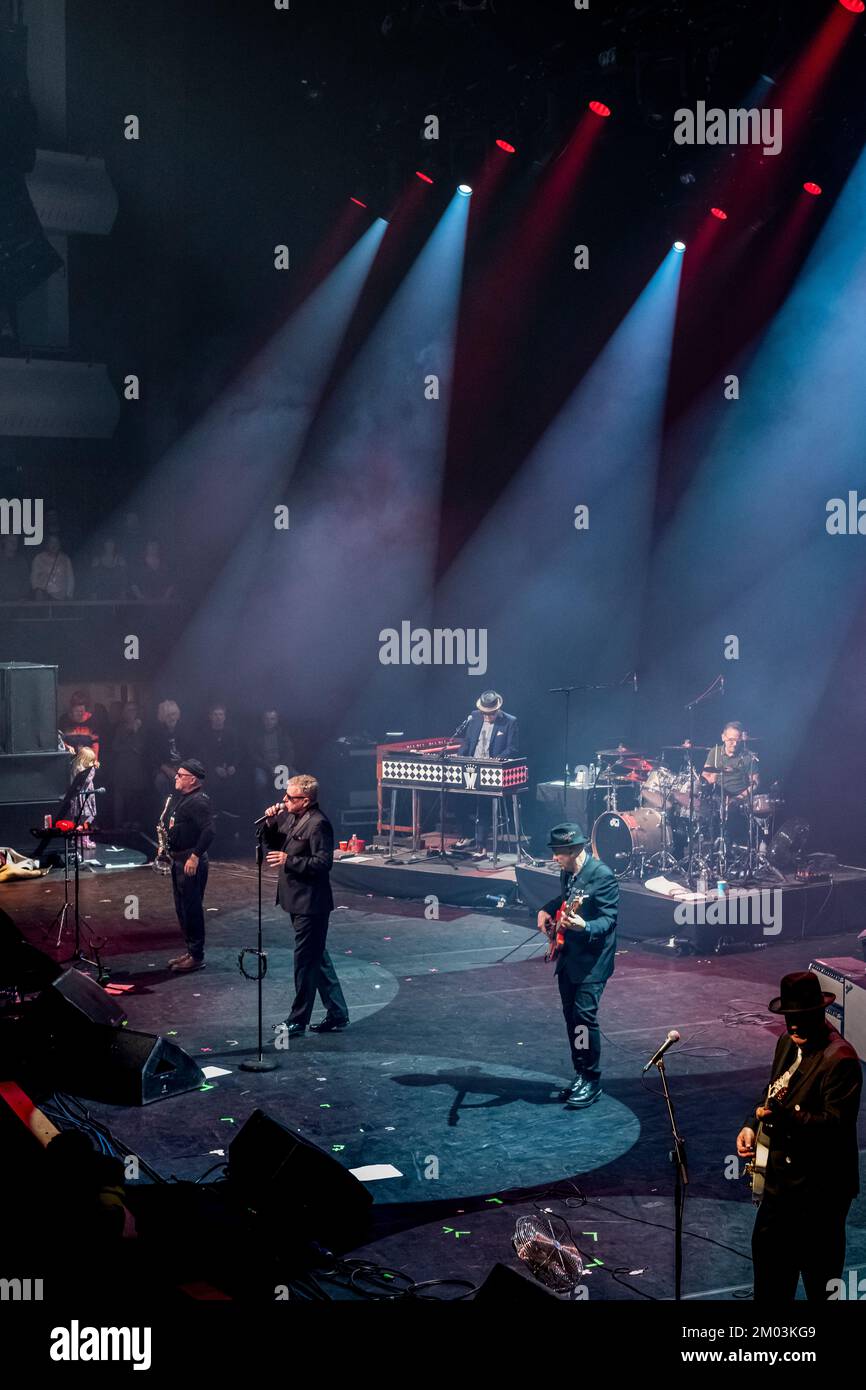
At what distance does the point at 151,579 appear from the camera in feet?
69.9

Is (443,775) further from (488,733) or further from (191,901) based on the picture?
(191,901)

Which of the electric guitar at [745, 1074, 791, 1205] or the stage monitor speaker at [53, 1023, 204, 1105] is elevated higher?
the electric guitar at [745, 1074, 791, 1205]

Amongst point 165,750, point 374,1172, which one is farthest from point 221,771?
point 374,1172

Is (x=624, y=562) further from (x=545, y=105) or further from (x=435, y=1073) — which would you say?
(x=435, y=1073)

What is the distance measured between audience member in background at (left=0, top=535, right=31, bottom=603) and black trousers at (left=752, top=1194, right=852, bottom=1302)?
16.6m

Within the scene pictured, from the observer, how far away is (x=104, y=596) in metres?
21.0

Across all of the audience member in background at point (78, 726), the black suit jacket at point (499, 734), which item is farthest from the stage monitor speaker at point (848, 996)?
the audience member in background at point (78, 726)

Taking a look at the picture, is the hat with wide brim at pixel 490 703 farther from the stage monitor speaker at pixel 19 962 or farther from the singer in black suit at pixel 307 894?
the stage monitor speaker at pixel 19 962

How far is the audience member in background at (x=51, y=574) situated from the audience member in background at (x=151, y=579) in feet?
3.46

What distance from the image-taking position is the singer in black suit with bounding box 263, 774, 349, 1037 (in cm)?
1088

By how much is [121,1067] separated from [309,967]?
1815mm

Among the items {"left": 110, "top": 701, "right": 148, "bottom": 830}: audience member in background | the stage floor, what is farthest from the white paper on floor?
{"left": 110, "top": 701, "right": 148, "bottom": 830}: audience member in background

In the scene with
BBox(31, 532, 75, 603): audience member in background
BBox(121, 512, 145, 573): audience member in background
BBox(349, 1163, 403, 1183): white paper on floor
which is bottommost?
BBox(349, 1163, 403, 1183): white paper on floor

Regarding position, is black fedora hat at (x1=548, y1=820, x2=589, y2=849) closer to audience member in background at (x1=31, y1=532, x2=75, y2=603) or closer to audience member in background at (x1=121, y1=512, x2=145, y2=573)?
audience member in background at (x1=31, y1=532, x2=75, y2=603)
